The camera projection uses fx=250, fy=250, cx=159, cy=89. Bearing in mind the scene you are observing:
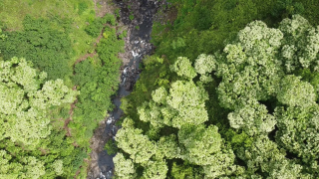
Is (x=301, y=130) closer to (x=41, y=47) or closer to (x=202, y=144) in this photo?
(x=202, y=144)

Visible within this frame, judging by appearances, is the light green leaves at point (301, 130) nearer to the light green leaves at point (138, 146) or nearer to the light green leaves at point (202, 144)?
the light green leaves at point (202, 144)

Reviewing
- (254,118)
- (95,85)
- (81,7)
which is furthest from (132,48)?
(254,118)

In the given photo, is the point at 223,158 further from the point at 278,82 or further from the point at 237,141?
the point at 278,82

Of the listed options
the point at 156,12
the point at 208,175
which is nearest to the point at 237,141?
the point at 208,175

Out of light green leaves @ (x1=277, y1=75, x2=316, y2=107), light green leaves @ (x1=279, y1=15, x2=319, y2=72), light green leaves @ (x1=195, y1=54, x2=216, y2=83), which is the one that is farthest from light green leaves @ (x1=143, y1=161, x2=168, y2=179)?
light green leaves @ (x1=279, y1=15, x2=319, y2=72)

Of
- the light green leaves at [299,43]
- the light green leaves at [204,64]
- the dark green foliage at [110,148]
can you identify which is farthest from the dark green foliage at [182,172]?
the light green leaves at [299,43]

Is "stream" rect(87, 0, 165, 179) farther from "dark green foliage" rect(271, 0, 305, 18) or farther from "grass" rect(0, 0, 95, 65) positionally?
"dark green foliage" rect(271, 0, 305, 18)
